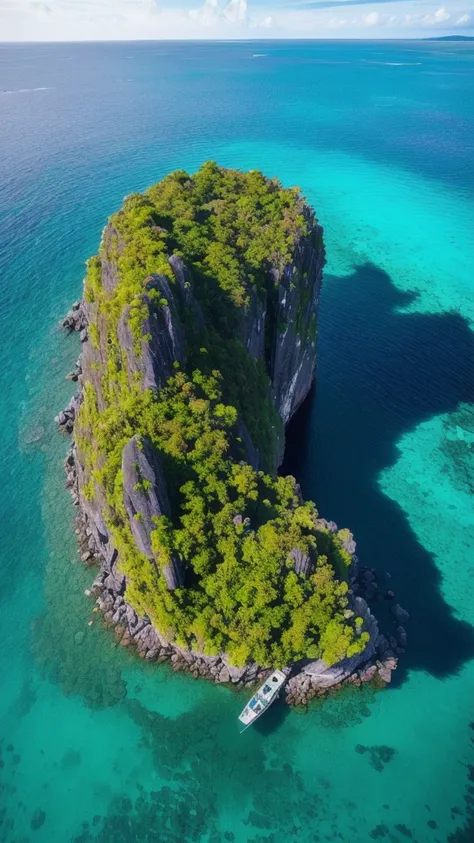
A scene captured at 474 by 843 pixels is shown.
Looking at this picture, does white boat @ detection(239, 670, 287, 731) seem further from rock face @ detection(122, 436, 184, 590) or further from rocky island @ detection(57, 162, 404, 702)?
rock face @ detection(122, 436, 184, 590)

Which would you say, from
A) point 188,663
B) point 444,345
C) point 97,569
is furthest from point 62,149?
point 188,663

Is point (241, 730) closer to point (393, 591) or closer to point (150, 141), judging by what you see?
point (393, 591)

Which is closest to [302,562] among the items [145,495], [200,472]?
[200,472]

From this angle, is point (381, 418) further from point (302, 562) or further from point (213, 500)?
point (213, 500)

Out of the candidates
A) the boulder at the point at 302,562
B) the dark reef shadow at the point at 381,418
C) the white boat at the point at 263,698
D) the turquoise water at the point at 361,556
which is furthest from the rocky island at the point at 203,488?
the dark reef shadow at the point at 381,418

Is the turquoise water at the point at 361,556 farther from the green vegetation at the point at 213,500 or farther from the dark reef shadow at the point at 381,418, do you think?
the green vegetation at the point at 213,500
